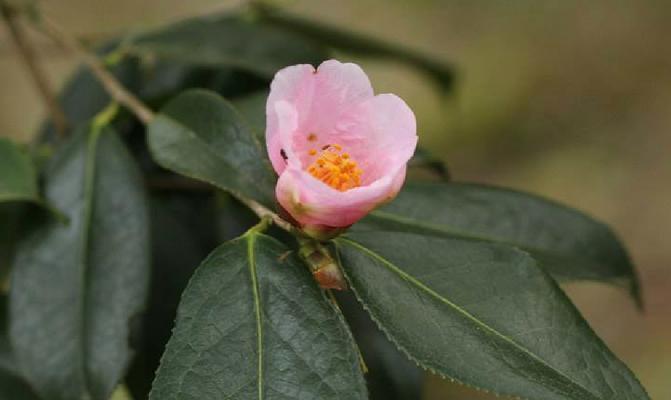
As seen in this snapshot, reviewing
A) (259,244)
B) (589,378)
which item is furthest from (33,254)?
(589,378)

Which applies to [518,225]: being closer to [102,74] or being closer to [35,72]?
[102,74]

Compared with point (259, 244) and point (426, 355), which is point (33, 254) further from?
point (426, 355)

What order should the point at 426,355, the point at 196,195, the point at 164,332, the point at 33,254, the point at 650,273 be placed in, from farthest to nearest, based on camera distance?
the point at 650,273 < the point at 196,195 < the point at 164,332 < the point at 33,254 < the point at 426,355

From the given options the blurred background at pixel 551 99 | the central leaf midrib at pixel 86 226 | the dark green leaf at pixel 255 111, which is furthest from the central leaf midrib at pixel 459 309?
the blurred background at pixel 551 99

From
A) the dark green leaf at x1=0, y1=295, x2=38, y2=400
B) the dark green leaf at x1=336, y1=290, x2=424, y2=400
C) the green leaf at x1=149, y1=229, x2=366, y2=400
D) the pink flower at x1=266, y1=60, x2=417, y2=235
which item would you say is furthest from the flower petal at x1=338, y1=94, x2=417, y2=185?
the dark green leaf at x1=0, y1=295, x2=38, y2=400

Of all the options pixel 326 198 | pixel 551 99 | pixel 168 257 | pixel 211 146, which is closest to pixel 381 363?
pixel 168 257
